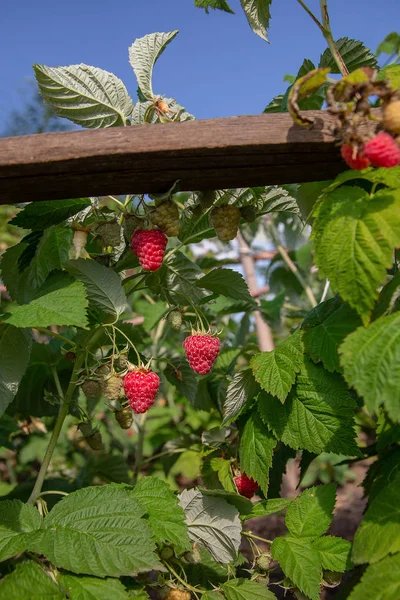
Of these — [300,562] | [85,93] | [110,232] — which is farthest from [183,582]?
[85,93]

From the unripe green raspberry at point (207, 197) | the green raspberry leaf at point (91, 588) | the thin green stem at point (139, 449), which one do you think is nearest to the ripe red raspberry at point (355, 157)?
the unripe green raspberry at point (207, 197)

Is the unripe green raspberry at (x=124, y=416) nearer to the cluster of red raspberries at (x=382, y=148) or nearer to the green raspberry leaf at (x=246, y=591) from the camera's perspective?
the green raspberry leaf at (x=246, y=591)

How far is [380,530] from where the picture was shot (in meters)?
0.74

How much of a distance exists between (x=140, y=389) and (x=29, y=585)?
1.01 feet

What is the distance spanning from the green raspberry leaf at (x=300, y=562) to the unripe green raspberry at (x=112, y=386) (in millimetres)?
343

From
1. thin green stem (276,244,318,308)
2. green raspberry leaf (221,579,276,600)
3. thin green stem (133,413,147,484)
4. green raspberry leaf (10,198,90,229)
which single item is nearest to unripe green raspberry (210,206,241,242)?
green raspberry leaf (10,198,90,229)

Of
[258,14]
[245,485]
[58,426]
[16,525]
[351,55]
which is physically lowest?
[245,485]

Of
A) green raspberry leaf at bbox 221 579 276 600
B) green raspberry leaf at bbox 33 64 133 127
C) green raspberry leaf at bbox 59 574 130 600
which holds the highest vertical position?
green raspberry leaf at bbox 33 64 133 127

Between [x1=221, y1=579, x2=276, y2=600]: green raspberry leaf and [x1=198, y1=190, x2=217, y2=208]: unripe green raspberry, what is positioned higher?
[x1=198, y1=190, x2=217, y2=208]: unripe green raspberry

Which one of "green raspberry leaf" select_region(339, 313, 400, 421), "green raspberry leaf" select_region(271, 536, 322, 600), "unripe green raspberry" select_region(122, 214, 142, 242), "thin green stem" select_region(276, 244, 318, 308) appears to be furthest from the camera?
"thin green stem" select_region(276, 244, 318, 308)

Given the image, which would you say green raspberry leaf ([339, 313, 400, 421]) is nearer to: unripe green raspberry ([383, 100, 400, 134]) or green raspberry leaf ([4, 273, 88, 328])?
unripe green raspberry ([383, 100, 400, 134])

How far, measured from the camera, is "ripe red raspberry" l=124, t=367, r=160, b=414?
37.1 inches

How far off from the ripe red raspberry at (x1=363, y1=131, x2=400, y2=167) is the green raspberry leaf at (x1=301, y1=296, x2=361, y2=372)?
0.91 feet

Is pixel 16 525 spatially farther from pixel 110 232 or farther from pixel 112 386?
pixel 110 232
